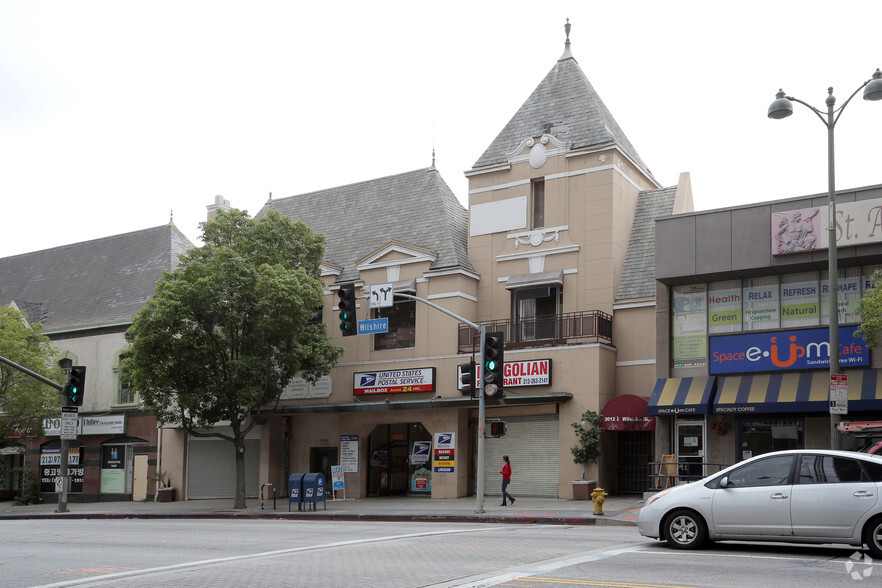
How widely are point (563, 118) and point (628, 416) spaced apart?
429 inches

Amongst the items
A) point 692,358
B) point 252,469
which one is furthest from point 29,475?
point 692,358

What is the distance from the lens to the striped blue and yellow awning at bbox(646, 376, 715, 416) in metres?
24.2

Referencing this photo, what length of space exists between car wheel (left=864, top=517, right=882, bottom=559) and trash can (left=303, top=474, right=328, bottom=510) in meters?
17.4

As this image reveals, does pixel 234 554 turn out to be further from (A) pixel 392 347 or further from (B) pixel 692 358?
(A) pixel 392 347

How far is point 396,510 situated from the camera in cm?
2527

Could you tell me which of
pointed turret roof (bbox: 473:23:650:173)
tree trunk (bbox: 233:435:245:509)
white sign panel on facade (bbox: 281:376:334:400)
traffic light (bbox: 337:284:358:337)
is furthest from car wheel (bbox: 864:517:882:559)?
white sign panel on facade (bbox: 281:376:334:400)

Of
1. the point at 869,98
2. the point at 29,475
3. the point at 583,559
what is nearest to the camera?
the point at 583,559

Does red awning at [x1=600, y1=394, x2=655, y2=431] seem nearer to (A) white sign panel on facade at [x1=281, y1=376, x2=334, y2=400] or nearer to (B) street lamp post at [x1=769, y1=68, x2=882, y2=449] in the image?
(B) street lamp post at [x1=769, y1=68, x2=882, y2=449]

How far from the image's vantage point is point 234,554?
13.6 meters

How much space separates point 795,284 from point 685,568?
1521 cm

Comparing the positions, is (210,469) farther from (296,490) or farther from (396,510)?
(396,510)

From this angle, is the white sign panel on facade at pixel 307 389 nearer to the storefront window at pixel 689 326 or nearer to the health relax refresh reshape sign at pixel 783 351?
the storefront window at pixel 689 326

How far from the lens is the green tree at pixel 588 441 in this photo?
26.8m

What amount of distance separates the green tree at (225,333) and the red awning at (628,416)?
32.3 feet
